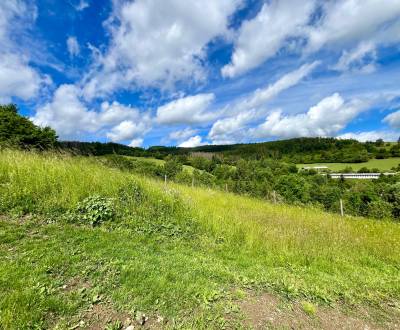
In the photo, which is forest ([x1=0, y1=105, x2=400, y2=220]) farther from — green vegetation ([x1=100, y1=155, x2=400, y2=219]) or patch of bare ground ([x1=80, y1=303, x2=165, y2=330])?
patch of bare ground ([x1=80, y1=303, x2=165, y2=330])

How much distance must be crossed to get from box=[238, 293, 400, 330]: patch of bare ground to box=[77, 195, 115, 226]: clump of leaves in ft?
13.2

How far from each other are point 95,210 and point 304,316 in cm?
509

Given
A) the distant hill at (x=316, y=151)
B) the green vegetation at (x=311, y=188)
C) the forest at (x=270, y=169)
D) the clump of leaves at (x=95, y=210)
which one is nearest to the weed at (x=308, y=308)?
the clump of leaves at (x=95, y=210)

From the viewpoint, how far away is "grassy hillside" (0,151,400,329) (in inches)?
115

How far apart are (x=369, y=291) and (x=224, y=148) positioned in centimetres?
13517

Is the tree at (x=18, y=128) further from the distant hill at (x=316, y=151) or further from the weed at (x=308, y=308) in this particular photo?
the distant hill at (x=316, y=151)

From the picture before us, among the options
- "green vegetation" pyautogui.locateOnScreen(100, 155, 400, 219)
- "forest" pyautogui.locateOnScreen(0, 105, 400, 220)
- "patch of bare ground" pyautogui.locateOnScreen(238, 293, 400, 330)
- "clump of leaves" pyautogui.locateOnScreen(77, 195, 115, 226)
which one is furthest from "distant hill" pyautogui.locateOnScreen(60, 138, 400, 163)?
"patch of bare ground" pyautogui.locateOnScreen(238, 293, 400, 330)

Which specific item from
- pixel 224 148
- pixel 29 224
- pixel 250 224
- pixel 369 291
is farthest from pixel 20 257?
pixel 224 148

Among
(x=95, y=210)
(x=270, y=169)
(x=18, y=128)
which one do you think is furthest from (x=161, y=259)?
(x=270, y=169)

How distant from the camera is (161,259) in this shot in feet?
14.1

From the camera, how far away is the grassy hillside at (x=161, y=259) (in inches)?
115

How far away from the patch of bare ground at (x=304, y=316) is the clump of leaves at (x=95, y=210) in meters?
4.02

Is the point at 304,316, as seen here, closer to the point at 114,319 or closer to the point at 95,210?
the point at 114,319

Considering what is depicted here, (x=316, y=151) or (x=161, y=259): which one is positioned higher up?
(x=316, y=151)
